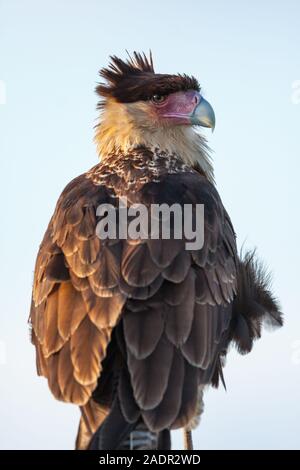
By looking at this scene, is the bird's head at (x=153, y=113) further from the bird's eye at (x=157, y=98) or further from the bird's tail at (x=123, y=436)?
the bird's tail at (x=123, y=436)

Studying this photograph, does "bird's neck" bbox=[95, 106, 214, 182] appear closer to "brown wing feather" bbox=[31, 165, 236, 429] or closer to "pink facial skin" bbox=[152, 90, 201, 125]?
"pink facial skin" bbox=[152, 90, 201, 125]

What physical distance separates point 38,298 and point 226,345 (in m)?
1.87

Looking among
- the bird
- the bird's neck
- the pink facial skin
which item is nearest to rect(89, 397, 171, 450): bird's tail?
the bird

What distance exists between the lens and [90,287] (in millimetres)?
7828

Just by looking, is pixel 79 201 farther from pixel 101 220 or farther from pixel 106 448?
pixel 106 448

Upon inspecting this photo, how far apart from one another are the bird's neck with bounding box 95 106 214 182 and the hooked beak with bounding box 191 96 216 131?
6.7 inches

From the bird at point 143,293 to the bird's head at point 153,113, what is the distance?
0.04 ft

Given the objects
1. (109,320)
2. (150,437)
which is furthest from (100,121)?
(150,437)

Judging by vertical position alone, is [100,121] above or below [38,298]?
above

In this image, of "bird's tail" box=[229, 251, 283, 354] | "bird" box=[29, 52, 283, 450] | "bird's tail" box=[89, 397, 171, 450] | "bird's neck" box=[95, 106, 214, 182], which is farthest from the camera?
"bird's neck" box=[95, 106, 214, 182]

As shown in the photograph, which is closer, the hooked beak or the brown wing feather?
the brown wing feather

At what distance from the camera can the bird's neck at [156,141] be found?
9945 millimetres

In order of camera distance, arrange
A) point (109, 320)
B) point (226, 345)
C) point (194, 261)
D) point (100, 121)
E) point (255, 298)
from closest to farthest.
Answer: point (109, 320) → point (194, 261) → point (226, 345) → point (255, 298) → point (100, 121)

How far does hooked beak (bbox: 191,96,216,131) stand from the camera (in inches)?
395
